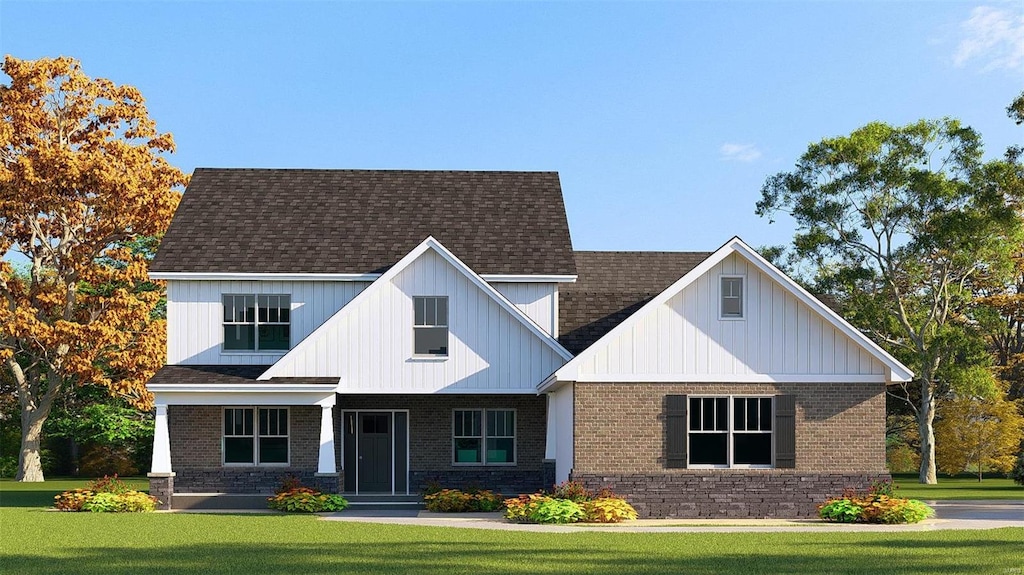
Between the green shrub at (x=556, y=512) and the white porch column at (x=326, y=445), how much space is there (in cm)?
679

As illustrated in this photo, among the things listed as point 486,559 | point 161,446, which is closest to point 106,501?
point 161,446

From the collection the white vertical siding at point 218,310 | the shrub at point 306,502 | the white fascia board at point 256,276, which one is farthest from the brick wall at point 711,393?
the white vertical siding at point 218,310

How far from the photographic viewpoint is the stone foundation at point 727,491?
25469 mm

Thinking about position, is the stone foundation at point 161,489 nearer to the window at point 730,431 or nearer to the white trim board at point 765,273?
the white trim board at point 765,273

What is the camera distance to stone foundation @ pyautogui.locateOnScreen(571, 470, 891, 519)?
25469 millimetres

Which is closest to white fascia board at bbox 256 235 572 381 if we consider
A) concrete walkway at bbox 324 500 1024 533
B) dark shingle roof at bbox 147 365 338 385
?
dark shingle roof at bbox 147 365 338 385

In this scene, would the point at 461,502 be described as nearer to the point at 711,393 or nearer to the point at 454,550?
the point at 711,393

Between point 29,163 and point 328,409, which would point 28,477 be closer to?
point 29,163

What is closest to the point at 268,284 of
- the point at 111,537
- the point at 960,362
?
the point at 111,537

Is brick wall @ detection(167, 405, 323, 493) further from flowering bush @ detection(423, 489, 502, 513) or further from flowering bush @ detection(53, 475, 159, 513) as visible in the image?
flowering bush @ detection(423, 489, 502, 513)

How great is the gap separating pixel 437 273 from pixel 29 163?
20294 mm

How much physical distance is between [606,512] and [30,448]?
31122 millimetres

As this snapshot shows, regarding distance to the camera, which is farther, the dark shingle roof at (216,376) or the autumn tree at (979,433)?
the autumn tree at (979,433)

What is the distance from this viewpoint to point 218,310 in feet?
102
